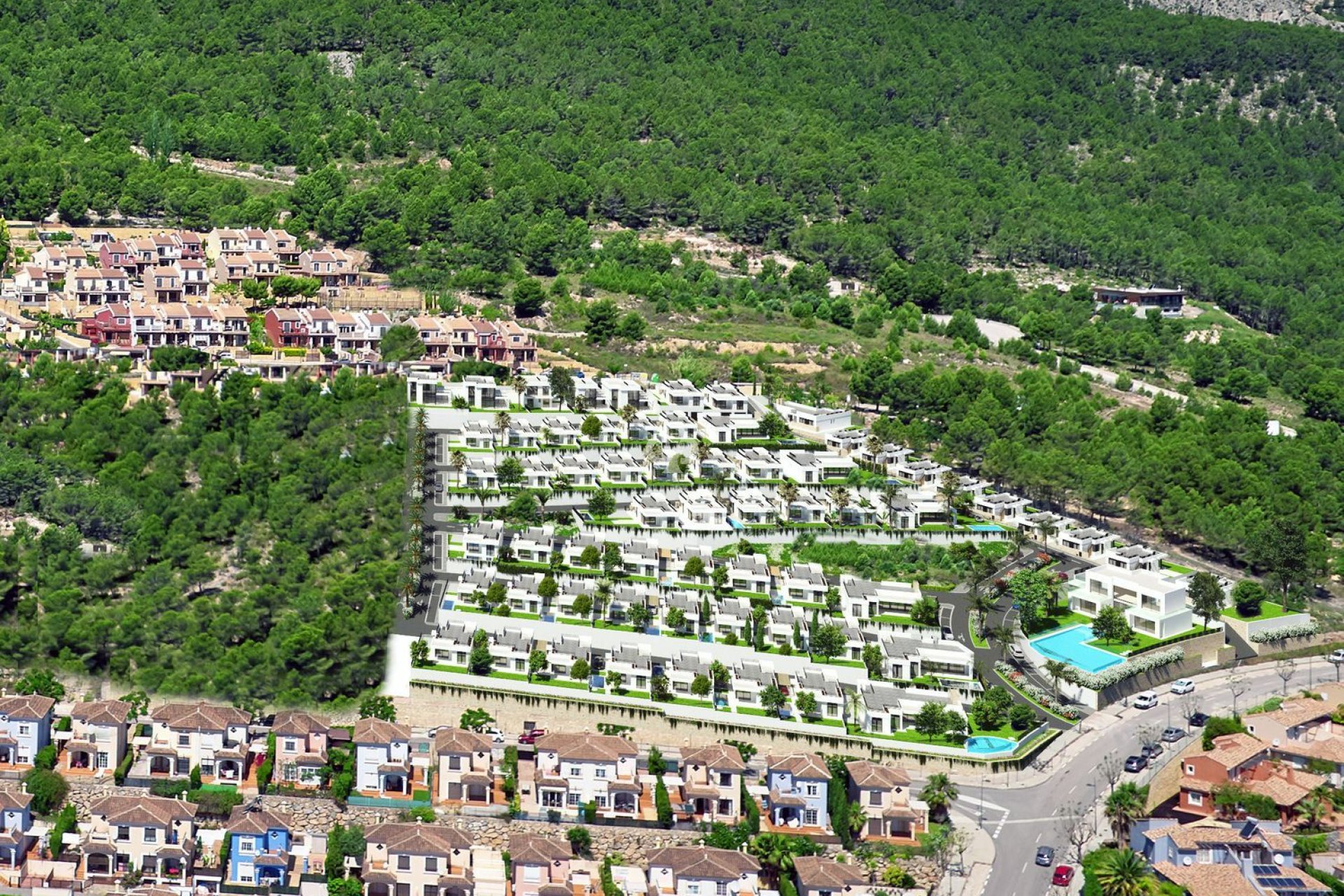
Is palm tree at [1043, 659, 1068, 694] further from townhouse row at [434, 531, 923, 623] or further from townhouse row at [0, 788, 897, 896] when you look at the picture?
townhouse row at [0, 788, 897, 896]

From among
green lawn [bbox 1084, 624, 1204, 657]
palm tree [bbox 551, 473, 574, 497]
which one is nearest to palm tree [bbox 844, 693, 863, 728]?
green lawn [bbox 1084, 624, 1204, 657]

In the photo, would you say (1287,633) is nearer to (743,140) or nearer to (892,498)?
(892,498)

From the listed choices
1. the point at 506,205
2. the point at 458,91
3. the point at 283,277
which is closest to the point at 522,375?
the point at 283,277

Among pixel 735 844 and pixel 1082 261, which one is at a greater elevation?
pixel 1082 261

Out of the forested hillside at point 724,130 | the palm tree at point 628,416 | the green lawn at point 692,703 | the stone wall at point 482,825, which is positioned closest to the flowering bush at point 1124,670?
the green lawn at point 692,703

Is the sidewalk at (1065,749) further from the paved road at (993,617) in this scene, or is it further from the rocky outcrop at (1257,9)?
the rocky outcrop at (1257,9)

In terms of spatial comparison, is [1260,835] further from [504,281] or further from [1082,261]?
[1082,261]

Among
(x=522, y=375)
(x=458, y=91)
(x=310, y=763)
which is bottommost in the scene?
(x=310, y=763)
